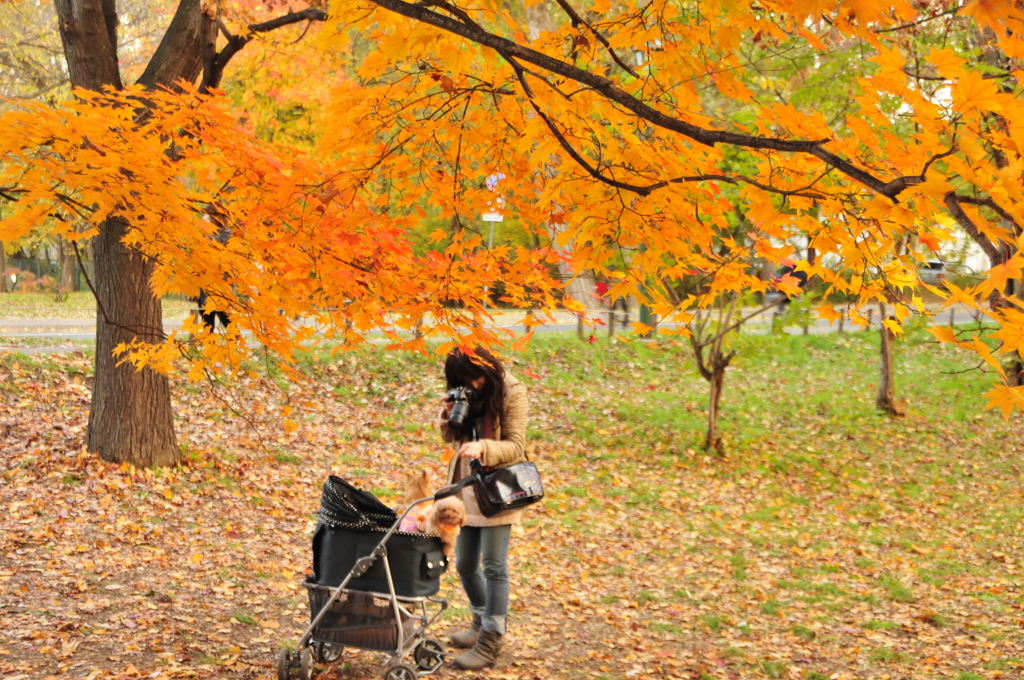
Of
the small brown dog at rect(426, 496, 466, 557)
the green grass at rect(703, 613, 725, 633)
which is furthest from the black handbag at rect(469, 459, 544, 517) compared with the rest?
the green grass at rect(703, 613, 725, 633)

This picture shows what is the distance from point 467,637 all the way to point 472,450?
126 cm

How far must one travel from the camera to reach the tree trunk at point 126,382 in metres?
7.83

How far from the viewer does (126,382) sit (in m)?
8.11

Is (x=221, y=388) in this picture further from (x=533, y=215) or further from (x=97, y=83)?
(x=533, y=215)

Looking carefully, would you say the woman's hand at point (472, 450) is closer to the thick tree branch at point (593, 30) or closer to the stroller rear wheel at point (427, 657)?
the stroller rear wheel at point (427, 657)

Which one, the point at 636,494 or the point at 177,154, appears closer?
the point at 177,154

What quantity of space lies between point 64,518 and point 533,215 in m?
4.82

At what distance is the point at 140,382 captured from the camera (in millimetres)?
8180

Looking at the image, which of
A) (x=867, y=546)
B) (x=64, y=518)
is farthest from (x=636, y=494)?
(x=64, y=518)

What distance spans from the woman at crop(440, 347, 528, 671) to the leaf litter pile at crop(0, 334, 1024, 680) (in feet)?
0.77

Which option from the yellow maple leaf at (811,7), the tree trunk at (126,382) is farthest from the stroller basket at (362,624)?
the tree trunk at (126,382)

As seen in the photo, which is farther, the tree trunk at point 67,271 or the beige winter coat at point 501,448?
the tree trunk at point 67,271

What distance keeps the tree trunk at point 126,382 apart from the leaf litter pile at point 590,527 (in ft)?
0.80

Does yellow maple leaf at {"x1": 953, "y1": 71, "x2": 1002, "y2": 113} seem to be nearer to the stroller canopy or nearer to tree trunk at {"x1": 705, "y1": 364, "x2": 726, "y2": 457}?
the stroller canopy
